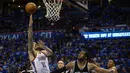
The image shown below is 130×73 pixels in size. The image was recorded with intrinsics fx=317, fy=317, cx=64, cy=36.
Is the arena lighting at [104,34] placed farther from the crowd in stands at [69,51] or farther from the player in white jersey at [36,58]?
the player in white jersey at [36,58]

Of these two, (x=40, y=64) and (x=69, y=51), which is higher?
(x=40, y=64)

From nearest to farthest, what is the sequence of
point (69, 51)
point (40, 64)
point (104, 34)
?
1. point (40, 64)
2. point (69, 51)
3. point (104, 34)

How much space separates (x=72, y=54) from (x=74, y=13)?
795 cm

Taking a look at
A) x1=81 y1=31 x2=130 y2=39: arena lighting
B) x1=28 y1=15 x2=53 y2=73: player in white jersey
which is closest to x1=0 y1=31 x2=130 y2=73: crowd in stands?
x1=81 y1=31 x2=130 y2=39: arena lighting

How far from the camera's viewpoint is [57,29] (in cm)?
2186

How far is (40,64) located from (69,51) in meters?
13.9

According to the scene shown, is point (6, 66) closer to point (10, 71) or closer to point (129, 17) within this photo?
point (10, 71)

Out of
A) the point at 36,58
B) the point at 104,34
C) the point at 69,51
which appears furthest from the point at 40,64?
the point at 104,34

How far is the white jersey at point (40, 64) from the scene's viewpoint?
453 cm

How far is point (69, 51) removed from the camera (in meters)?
18.4

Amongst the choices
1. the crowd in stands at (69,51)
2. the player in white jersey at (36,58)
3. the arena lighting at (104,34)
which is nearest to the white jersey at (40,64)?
the player in white jersey at (36,58)

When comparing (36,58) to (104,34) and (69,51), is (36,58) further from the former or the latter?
(104,34)

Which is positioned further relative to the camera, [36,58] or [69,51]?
[69,51]

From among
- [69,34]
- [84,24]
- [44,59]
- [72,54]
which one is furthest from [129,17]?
[44,59]
